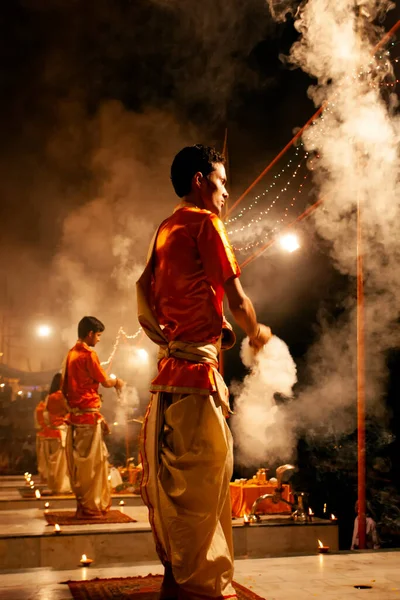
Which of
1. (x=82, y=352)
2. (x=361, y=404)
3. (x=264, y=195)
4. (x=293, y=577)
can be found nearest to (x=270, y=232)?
(x=264, y=195)

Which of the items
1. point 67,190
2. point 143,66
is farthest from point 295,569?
point 67,190

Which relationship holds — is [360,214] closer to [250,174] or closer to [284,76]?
[284,76]

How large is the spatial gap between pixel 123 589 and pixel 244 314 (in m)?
1.80

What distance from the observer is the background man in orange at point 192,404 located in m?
2.90

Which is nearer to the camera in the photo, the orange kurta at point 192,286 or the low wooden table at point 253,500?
the orange kurta at point 192,286

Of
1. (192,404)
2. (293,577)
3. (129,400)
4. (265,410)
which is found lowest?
(293,577)

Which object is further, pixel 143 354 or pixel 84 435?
pixel 143 354

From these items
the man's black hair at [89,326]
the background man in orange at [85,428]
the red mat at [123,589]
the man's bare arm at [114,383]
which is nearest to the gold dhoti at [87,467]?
the background man in orange at [85,428]

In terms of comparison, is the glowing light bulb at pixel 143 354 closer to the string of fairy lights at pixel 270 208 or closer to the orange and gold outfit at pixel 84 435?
the string of fairy lights at pixel 270 208

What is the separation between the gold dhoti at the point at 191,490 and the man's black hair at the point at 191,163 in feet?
3.60

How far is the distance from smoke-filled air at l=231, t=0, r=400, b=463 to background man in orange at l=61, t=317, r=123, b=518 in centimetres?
383

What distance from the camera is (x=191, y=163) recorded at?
3.38 meters

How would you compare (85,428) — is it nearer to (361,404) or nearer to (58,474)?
(361,404)

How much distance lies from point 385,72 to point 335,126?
4.33 ft
